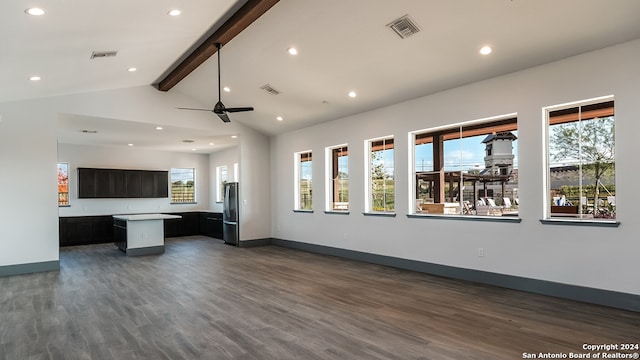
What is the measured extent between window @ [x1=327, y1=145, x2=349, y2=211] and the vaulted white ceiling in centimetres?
131

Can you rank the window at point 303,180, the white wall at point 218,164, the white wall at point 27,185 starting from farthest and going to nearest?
the white wall at point 218,164 < the window at point 303,180 < the white wall at point 27,185

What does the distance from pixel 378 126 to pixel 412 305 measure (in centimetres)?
358

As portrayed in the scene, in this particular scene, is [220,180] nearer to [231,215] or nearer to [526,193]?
[231,215]

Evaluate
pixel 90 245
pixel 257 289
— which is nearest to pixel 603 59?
pixel 257 289

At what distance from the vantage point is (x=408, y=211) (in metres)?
6.32

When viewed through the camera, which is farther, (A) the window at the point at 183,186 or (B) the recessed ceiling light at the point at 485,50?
(A) the window at the point at 183,186

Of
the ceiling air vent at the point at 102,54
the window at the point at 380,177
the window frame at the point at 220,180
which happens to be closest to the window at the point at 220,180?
the window frame at the point at 220,180

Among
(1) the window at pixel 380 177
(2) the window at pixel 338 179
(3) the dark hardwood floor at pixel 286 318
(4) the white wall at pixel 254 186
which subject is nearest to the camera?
(3) the dark hardwood floor at pixel 286 318

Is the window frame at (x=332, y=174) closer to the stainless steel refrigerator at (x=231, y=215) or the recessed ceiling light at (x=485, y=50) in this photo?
the stainless steel refrigerator at (x=231, y=215)

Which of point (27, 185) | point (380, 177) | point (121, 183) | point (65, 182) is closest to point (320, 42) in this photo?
point (380, 177)

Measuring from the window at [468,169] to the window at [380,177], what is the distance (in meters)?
0.55

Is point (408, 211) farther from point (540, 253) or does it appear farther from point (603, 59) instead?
point (603, 59)

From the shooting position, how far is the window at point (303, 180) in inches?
348

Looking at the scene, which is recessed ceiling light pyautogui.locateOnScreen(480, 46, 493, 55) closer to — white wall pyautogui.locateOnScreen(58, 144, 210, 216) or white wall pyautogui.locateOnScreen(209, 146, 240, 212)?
white wall pyautogui.locateOnScreen(209, 146, 240, 212)
